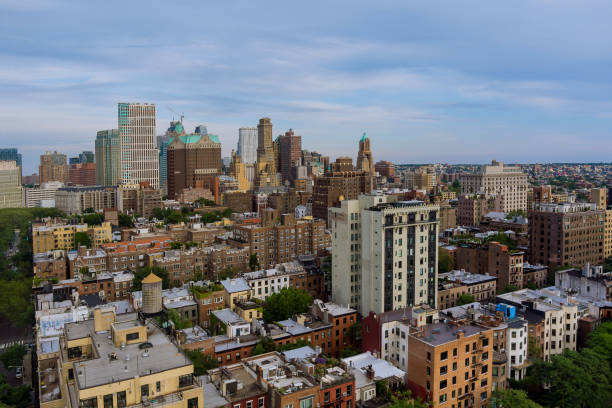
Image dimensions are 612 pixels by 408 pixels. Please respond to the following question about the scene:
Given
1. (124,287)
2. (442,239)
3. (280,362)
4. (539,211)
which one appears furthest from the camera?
(442,239)

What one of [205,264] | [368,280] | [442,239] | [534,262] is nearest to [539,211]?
[534,262]

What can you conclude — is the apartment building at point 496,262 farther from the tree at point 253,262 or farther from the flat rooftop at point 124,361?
the flat rooftop at point 124,361

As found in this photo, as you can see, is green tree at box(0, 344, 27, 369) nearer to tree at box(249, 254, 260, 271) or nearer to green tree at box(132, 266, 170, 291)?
green tree at box(132, 266, 170, 291)

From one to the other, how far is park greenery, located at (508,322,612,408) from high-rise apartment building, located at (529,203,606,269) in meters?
58.0

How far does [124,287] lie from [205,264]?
23616mm

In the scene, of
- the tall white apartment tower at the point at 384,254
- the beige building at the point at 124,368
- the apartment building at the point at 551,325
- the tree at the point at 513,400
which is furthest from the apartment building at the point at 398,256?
the beige building at the point at 124,368

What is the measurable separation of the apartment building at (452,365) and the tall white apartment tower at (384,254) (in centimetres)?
2181

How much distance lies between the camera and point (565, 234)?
124688 mm

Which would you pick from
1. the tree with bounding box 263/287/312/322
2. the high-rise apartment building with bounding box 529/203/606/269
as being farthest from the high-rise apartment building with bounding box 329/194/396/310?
the high-rise apartment building with bounding box 529/203/606/269

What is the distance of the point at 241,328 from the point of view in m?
78.2

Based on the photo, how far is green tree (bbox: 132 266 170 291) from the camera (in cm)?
11397

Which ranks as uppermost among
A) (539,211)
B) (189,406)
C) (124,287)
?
(539,211)

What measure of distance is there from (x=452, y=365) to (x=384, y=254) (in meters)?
28.2

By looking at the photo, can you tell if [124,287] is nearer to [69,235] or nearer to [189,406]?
[69,235]
